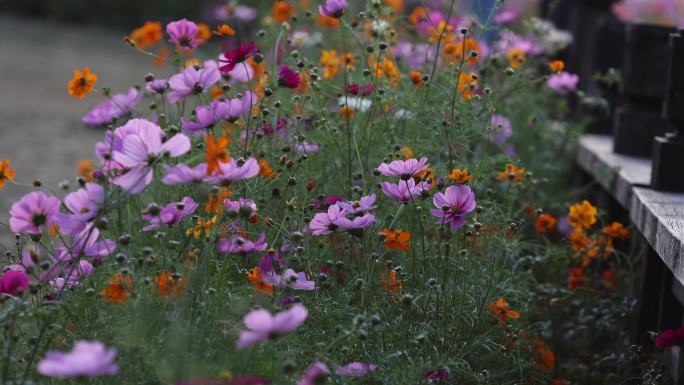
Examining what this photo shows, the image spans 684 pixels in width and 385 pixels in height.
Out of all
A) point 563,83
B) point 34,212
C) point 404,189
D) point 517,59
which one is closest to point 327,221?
point 404,189

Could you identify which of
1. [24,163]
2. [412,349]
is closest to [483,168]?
[412,349]

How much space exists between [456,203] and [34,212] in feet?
2.63

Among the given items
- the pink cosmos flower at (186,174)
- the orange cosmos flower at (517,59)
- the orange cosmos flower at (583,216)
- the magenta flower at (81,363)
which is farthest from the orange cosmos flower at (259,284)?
the orange cosmos flower at (517,59)

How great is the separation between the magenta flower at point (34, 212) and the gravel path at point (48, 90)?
3.33ft

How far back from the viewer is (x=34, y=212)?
1.77m

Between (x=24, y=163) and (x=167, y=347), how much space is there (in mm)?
3851

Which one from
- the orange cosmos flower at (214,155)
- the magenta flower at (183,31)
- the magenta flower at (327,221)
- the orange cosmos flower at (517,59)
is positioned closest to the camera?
the orange cosmos flower at (214,155)

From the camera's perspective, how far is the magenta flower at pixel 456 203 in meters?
1.98

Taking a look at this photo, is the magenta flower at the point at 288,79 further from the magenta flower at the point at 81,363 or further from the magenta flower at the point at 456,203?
the magenta flower at the point at 81,363

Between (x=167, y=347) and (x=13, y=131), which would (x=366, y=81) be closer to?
(x=167, y=347)

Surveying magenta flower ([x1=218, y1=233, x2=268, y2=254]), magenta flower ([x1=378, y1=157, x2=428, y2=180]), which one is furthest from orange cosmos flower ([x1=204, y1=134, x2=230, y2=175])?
magenta flower ([x1=378, y1=157, x2=428, y2=180])

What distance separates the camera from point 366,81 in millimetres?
2812

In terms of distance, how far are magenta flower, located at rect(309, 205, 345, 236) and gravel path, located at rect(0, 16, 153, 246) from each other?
3.67 feet

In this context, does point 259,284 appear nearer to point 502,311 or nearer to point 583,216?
point 502,311
